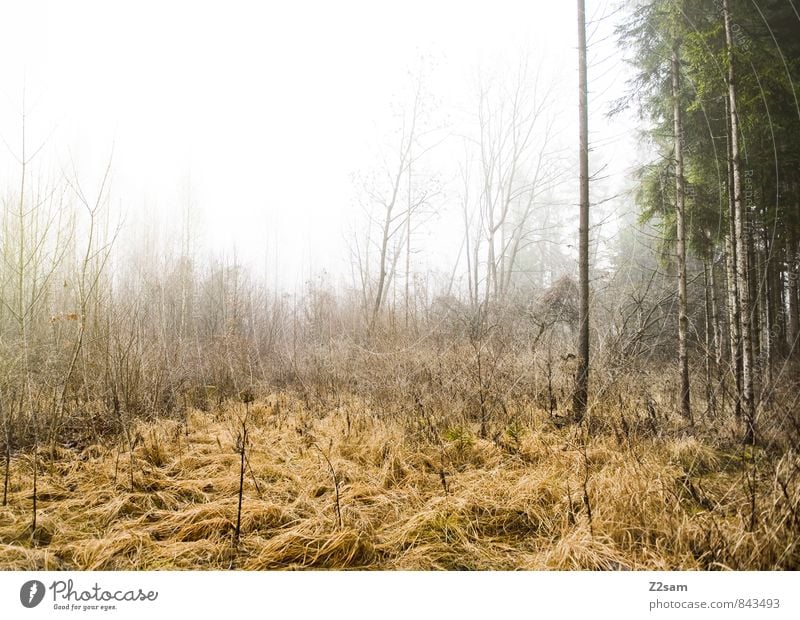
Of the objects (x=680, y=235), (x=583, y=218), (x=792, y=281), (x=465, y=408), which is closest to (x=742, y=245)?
(x=680, y=235)

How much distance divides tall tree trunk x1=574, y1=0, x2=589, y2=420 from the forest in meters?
0.02

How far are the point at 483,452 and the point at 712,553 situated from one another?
4.63ft

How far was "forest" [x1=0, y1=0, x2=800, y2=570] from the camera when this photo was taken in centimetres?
169

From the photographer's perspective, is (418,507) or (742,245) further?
(742,245)

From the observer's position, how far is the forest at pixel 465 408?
1688 mm

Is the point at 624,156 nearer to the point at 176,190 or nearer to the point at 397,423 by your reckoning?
the point at 397,423

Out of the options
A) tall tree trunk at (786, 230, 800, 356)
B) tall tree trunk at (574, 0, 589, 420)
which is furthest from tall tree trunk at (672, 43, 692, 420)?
tall tree trunk at (574, 0, 589, 420)

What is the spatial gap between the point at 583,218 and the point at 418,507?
10.5 feet

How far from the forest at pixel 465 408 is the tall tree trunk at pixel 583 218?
0.02 m

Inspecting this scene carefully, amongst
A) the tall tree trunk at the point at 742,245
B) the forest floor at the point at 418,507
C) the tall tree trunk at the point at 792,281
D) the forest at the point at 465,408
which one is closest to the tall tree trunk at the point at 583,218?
the forest at the point at 465,408

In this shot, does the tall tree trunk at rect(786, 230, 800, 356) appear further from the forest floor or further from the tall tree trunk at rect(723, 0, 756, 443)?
the forest floor

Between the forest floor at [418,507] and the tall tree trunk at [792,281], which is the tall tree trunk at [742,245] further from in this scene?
the tall tree trunk at [792,281]

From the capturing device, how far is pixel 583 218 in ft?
11.5

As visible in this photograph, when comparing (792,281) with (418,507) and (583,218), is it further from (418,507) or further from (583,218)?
(418,507)
